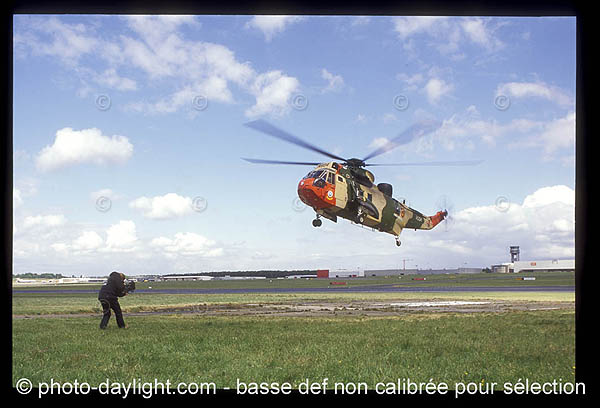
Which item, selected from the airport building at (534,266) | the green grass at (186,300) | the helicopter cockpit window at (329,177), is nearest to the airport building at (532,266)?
the airport building at (534,266)

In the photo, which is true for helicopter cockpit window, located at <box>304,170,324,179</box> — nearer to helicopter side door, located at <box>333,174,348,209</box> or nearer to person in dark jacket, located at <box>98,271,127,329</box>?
helicopter side door, located at <box>333,174,348,209</box>

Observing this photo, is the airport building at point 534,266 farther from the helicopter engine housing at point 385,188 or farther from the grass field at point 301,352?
the grass field at point 301,352

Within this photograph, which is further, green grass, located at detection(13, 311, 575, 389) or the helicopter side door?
the helicopter side door

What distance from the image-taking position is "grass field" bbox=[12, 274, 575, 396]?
438 inches

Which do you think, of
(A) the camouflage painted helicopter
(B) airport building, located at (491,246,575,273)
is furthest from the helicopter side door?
Result: (B) airport building, located at (491,246,575,273)

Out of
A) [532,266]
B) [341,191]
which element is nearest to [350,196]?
[341,191]

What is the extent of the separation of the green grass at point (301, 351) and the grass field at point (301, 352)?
0.02 metres

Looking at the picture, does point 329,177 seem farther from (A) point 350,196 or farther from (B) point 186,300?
(B) point 186,300

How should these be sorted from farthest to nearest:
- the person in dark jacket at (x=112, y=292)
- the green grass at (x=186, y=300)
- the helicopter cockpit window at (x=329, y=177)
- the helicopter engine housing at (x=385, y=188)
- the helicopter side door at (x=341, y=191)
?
the green grass at (x=186, y=300)
the helicopter engine housing at (x=385, y=188)
the helicopter side door at (x=341, y=191)
the helicopter cockpit window at (x=329, y=177)
the person in dark jacket at (x=112, y=292)

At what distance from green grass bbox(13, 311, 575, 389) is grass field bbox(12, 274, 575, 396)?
1.0 inches

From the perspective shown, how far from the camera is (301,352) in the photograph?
44.1 feet

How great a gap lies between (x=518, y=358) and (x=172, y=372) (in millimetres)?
8415

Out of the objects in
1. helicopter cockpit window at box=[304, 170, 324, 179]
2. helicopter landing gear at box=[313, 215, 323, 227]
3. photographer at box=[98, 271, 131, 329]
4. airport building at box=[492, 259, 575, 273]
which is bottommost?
airport building at box=[492, 259, 575, 273]

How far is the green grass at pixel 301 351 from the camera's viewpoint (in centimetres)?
1117
